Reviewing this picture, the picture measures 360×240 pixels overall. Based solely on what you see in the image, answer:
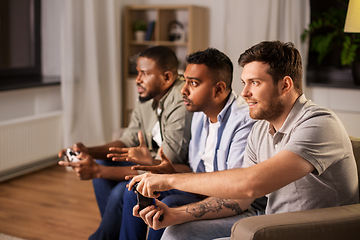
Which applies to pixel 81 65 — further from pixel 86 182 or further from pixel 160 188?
pixel 160 188

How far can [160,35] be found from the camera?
→ 4.23m

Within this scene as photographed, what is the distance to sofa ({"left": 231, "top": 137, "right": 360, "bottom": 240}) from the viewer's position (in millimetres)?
1109

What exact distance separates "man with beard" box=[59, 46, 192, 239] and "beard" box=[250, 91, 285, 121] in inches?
28.2

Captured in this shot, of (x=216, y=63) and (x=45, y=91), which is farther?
(x=45, y=91)

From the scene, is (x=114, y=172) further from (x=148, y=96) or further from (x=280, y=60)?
(x=280, y=60)

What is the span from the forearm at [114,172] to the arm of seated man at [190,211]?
589 millimetres

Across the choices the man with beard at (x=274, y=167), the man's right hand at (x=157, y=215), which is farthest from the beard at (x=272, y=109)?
the man's right hand at (x=157, y=215)

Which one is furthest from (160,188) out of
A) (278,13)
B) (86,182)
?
A: (278,13)

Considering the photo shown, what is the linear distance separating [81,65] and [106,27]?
0.51 meters

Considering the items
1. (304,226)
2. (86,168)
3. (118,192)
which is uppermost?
(304,226)

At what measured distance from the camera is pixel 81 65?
3.79m

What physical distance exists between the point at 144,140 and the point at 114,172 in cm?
23

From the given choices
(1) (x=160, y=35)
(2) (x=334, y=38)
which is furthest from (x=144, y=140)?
(2) (x=334, y=38)

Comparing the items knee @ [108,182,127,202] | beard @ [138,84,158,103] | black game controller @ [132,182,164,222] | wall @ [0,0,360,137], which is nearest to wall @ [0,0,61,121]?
wall @ [0,0,360,137]
